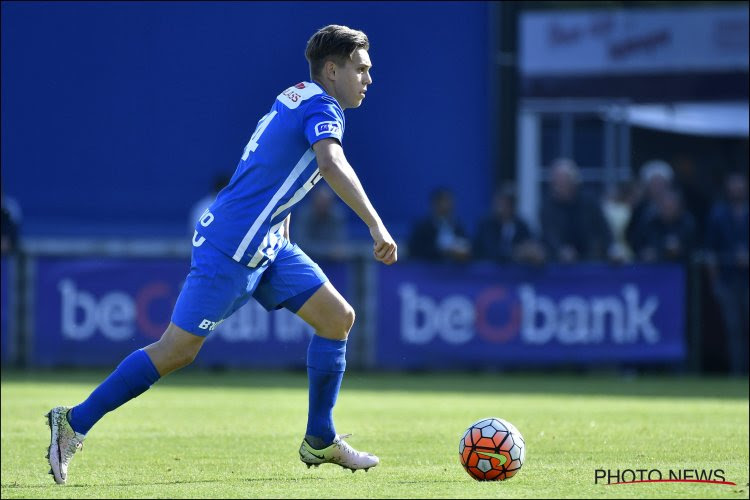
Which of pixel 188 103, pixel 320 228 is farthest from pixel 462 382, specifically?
pixel 188 103

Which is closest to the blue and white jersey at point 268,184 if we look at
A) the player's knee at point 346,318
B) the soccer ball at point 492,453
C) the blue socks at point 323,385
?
the player's knee at point 346,318

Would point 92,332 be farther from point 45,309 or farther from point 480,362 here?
point 480,362

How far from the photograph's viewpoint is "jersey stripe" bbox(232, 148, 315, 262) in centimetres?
708

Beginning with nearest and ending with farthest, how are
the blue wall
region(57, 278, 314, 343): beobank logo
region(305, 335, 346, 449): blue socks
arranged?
region(305, 335, 346, 449): blue socks < region(57, 278, 314, 343): beobank logo < the blue wall

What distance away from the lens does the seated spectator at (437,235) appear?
1645 centimetres

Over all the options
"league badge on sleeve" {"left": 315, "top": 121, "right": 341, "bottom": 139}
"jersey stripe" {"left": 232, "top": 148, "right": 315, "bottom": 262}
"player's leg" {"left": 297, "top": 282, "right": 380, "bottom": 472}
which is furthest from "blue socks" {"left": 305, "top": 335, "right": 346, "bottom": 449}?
"league badge on sleeve" {"left": 315, "top": 121, "right": 341, "bottom": 139}

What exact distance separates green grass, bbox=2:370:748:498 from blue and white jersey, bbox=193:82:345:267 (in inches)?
46.4

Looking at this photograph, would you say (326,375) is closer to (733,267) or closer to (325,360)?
(325,360)

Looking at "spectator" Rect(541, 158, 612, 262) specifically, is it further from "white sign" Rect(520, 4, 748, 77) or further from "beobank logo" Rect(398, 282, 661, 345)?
"white sign" Rect(520, 4, 748, 77)

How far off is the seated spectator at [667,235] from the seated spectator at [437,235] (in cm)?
202

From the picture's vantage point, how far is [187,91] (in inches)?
790

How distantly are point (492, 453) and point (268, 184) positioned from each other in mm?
1722

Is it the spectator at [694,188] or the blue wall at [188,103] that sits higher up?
the blue wall at [188,103]

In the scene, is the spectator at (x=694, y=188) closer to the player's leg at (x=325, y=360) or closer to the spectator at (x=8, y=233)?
the spectator at (x=8, y=233)
